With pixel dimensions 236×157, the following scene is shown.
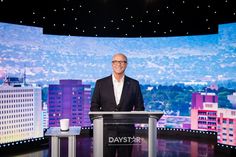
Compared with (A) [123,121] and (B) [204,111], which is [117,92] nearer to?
(A) [123,121]

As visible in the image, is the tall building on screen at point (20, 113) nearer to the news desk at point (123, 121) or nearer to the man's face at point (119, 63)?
the man's face at point (119, 63)

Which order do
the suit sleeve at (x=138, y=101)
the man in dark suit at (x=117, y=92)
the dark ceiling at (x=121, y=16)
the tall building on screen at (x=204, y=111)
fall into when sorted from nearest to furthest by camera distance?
1. the man in dark suit at (x=117, y=92)
2. the suit sleeve at (x=138, y=101)
3. the dark ceiling at (x=121, y=16)
4. the tall building on screen at (x=204, y=111)

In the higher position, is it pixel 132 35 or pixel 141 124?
pixel 132 35

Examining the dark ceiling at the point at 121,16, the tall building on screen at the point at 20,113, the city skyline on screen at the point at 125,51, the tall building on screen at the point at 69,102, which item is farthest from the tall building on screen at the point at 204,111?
the tall building on screen at the point at 20,113

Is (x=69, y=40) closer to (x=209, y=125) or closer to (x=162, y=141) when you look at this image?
(x=162, y=141)

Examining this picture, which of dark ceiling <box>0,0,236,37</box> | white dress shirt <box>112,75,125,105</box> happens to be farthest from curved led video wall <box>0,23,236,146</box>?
white dress shirt <box>112,75,125,105</box>

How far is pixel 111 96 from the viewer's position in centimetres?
268

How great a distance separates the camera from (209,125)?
6.38 m

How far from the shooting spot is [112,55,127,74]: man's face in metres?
2.53

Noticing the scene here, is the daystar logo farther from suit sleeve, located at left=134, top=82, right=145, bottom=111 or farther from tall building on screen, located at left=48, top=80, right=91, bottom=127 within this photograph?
tall building on screen, located at left=48, top=80, right=91, bottom=127

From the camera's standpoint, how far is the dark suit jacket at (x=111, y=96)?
2.68 metres

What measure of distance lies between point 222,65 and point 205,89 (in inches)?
41.4

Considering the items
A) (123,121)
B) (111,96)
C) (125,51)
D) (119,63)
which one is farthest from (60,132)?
(125,51)

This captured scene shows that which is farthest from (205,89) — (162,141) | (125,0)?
(125,0)
